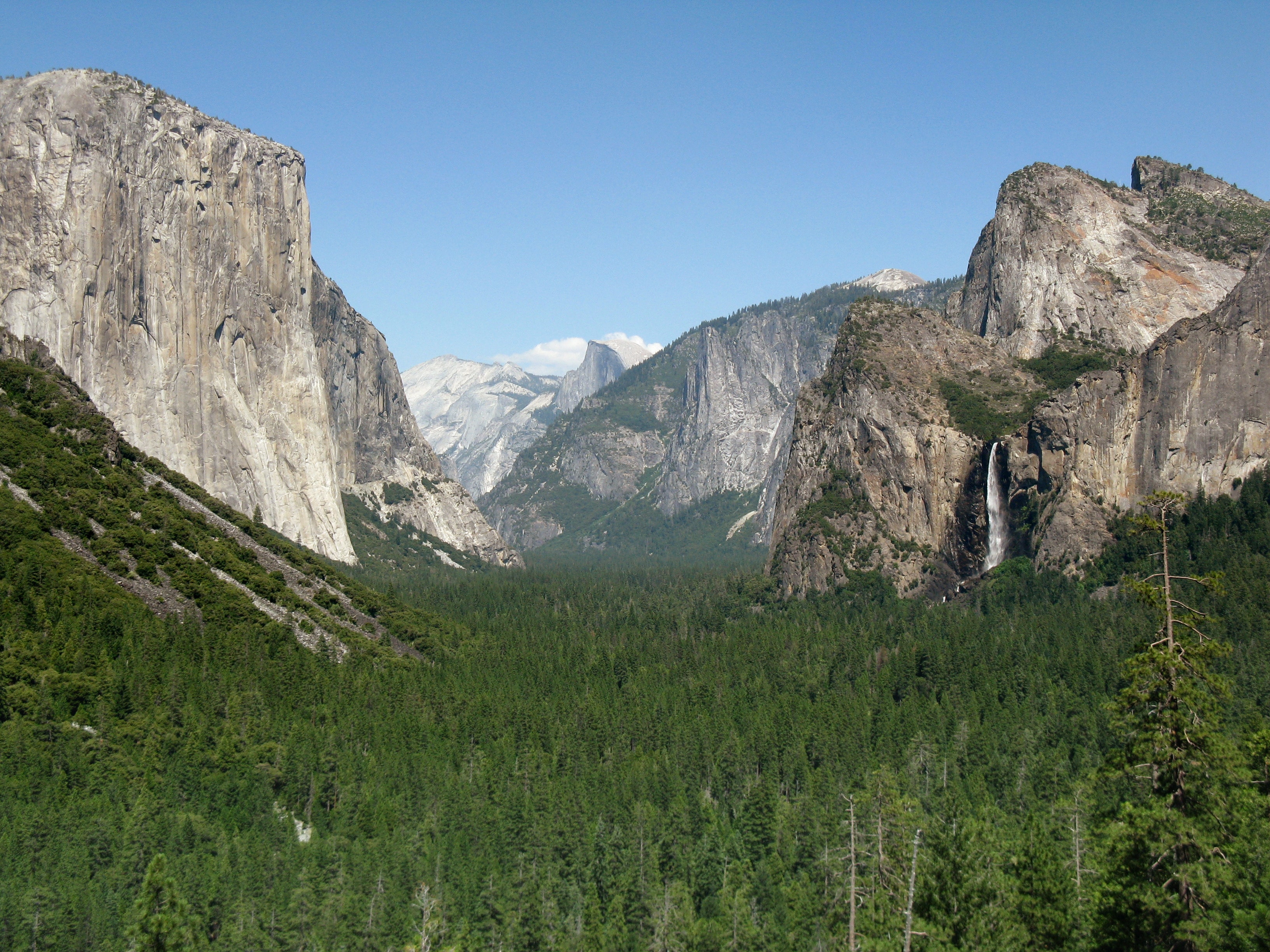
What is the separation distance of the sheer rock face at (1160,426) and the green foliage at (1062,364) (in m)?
12.1

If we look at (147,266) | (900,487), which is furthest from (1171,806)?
(147,266)

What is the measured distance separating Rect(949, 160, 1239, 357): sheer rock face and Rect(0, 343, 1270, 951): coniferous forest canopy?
5130 centimetres

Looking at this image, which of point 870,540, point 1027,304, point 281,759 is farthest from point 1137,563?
point 281,759

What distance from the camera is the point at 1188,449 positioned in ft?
511

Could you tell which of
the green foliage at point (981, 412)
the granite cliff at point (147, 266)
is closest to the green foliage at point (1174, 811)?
the green foliage at point (981, 412)

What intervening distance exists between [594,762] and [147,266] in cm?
12560

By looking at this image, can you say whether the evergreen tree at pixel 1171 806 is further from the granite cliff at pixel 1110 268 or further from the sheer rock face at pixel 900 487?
the granite cliff at pixel 1110 268

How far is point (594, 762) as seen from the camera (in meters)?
91.4

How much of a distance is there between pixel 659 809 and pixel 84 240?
134 meters

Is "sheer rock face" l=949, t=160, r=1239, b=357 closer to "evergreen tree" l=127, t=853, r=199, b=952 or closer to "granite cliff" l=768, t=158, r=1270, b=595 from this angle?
"granite cliff" l=768, t=158, r=1270, b=595

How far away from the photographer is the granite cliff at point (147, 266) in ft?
555

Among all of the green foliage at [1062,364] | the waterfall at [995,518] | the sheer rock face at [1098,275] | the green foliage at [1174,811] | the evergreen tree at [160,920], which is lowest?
the evergreen tree at [160,920]

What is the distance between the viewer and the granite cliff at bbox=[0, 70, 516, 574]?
169125 mm

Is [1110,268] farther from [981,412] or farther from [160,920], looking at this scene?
[160,920]
